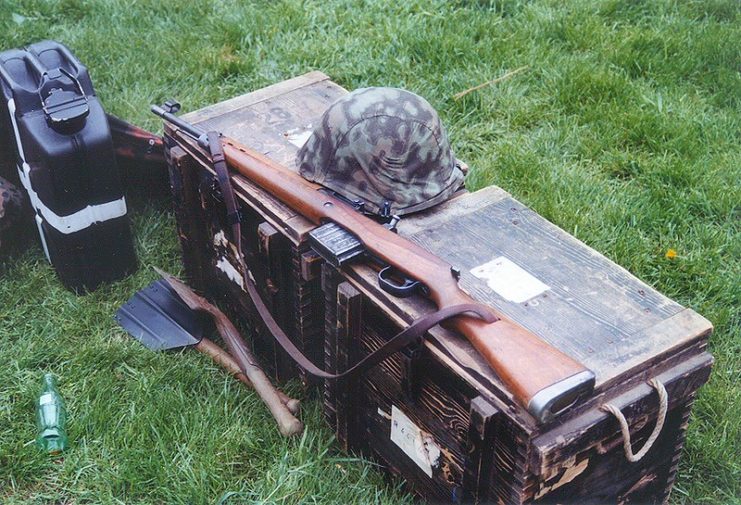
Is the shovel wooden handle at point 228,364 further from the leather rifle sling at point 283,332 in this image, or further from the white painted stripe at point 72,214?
the white painted stripe at point 72,214

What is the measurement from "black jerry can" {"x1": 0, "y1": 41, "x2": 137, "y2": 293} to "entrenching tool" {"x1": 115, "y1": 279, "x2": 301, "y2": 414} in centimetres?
28

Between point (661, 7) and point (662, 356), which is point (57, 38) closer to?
point (661, 7)

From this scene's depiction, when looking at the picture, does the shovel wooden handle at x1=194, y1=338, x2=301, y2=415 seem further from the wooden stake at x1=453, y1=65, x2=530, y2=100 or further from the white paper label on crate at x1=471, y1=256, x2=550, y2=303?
the wooden stake at x1=453, y1=65, x2=530, y2=100

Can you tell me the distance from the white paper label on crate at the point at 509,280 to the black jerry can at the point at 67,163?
185 centimetres

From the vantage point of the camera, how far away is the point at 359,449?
10.4 ft

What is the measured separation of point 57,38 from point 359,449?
3890mm

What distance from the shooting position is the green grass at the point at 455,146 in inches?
123

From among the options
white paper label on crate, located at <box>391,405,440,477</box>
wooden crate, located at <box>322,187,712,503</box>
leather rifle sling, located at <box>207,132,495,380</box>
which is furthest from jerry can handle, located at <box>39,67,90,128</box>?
white paper label on crate, located at <box>391,405,440,477</box>

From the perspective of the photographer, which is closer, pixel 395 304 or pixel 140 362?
pixel 395 304

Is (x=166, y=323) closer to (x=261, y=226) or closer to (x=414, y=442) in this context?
(x=261, y=226)

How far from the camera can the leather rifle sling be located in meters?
2.43

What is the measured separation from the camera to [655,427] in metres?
2.52

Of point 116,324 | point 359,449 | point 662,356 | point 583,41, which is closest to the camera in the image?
point 662,356

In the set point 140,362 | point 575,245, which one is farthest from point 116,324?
point 575,245
